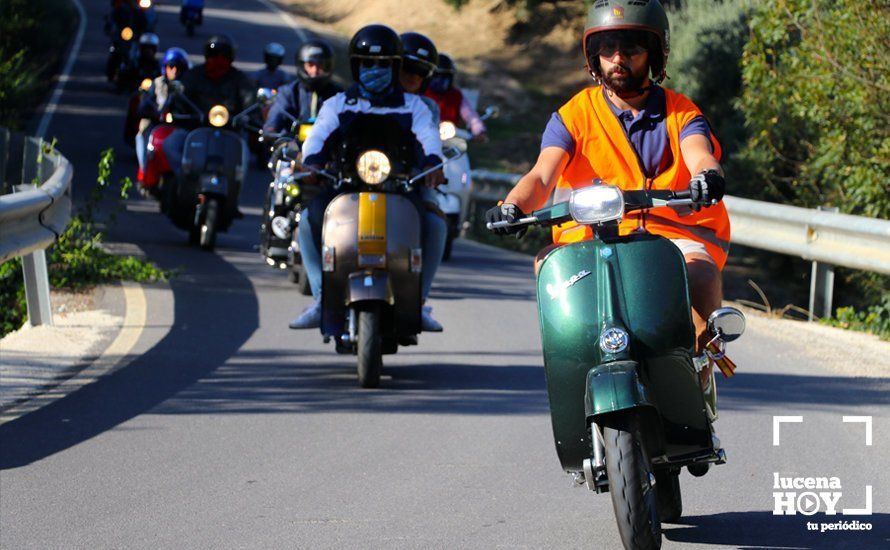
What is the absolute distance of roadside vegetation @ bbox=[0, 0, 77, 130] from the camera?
20.2 metres

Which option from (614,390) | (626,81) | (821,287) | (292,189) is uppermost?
(626,81)

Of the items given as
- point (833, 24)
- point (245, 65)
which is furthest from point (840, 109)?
point (245, 65)

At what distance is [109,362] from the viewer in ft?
33.3

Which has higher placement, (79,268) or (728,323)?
(728,323)

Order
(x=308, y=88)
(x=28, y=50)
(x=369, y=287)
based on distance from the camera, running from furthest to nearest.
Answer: (x=28, y=50) < (x=308, y=88) < (x=369, y=287)

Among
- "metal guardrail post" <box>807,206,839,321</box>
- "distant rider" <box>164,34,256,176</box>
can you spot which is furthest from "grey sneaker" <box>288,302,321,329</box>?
"distant rider" <box>164,34,256,176</box>

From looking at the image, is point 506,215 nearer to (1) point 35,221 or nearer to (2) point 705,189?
(2) point 705,189

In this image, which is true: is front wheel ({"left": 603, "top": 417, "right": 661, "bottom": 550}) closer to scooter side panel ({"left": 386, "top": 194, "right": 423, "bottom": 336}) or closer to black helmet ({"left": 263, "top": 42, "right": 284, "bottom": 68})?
scooter side panel ({"left": 386, "top": 194, "right": 423, "bottom": 336})

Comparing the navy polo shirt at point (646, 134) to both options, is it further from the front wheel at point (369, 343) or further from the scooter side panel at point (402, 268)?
the scooter side panel at point (402, 268)

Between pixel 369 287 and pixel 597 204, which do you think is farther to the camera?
pixel 369 287

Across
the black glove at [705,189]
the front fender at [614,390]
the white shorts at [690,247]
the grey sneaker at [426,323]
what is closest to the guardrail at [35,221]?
the grey sneaker at [426,323]

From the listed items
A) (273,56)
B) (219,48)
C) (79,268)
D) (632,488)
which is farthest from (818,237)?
(273,56)

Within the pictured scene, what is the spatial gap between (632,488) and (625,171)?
1.39 metres

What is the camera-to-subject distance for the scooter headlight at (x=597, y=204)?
5.59 m
